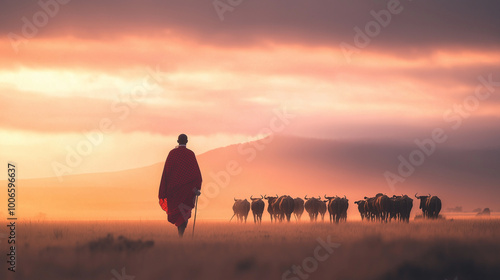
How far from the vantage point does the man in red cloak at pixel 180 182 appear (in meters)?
19.9

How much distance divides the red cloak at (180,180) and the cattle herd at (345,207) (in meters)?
17.0

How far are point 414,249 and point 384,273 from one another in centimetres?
230

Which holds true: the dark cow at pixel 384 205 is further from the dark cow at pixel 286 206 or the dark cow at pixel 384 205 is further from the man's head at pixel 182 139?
the man's head at pixel 182 139

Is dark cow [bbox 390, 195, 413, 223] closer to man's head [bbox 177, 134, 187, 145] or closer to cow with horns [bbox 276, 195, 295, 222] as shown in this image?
cow with horns [bbox 276, 195, 295, 222]

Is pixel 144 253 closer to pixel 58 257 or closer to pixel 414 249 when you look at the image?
pixel 58 257

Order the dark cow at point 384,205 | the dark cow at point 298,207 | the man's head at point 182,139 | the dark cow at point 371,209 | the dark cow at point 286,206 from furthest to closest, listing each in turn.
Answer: the dark cow at point 298,207
the dark cow at point 286,206
the dark cow at point 371,209
the dark cow at point 384,205
the man's head at point 182,139

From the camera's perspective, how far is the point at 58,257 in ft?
48.1

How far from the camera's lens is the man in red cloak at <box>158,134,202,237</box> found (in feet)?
65.2

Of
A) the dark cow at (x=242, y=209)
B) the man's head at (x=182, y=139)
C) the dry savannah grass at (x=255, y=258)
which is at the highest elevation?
the man's head at (x=182, y=139)

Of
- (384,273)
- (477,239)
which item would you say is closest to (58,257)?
(384,273)

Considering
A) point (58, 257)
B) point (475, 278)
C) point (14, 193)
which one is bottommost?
point (475, 278)

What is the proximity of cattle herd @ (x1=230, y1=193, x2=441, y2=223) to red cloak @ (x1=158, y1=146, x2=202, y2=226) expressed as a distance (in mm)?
16960

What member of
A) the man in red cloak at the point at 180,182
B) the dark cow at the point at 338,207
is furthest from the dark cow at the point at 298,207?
the man in red cloak at the point at 180,182

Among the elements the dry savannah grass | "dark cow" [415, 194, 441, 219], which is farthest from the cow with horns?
the dry savannah grass
